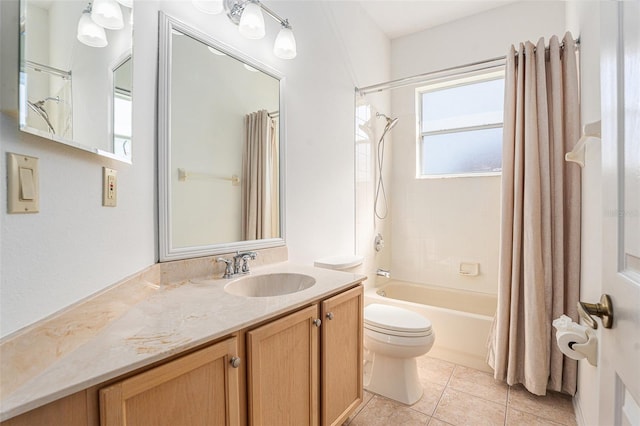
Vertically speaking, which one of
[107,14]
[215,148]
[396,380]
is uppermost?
[107,14]

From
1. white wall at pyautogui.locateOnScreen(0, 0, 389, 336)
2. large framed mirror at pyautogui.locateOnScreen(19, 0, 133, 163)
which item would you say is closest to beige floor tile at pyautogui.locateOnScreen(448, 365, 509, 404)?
white wall at pyautogui.locateOnScreen(0, 0, 389, 336)

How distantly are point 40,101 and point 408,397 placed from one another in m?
2.06

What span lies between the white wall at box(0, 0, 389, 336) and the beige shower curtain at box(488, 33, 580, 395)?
120 centimetres

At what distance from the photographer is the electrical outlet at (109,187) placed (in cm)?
86

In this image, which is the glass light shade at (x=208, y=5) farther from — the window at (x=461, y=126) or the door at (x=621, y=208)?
the window at (x=461, y=126)

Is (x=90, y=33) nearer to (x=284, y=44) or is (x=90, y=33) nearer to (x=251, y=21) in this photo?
(x=251, y=21)

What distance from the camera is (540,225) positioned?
1.79 metres

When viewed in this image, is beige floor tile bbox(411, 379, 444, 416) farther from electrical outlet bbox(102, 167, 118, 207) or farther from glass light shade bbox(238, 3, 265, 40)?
glass light shade bbox(238, 3, 265, 40)

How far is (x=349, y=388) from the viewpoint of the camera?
56.3 inches

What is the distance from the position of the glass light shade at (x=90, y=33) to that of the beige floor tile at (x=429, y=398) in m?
2.18

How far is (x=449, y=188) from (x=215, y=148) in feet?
7.49

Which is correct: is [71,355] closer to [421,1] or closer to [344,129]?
[344,129]

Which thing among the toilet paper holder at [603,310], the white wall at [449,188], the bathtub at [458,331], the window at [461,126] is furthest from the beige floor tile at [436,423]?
the window at [461,126]

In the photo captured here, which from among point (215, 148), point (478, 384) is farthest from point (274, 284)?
point (478, 384)
